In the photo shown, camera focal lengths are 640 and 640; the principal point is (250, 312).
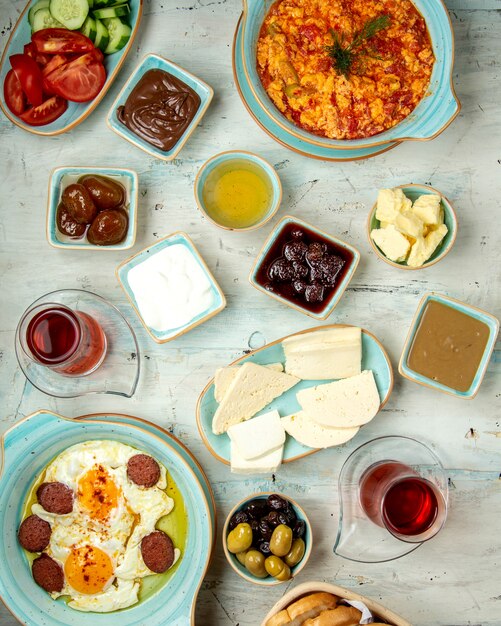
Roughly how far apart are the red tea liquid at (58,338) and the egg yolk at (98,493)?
0.48m

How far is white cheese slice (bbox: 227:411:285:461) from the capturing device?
271 centimetres

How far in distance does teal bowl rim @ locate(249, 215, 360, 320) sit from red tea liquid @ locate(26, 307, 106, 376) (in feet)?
2.43

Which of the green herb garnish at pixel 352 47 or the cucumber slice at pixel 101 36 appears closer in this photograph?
the green herb garnish at pixel 352 47

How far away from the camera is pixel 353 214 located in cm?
284

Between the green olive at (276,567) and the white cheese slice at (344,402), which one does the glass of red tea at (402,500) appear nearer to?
the white cheese slice at (344,402)

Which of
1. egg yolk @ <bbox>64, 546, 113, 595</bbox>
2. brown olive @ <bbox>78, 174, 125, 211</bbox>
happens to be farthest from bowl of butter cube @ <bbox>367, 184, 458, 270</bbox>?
egg yolk @ <bbox>64, 546, 113, 595</bbox>

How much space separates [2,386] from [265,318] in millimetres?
1214

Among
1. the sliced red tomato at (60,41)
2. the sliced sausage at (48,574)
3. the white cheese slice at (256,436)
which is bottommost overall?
the sliced sausage at (48,574)

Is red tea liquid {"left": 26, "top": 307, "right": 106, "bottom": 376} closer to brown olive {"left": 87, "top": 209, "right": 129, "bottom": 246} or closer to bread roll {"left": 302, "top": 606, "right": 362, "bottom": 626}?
brown olive {"left": 87, "top": 209, "right": 129, "bottom": 246}

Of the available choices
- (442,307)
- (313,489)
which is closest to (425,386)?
(442,307)

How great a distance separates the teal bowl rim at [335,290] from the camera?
2.68m

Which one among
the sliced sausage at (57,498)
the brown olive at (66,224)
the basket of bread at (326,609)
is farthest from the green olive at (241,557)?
the brown olive at (66,224)

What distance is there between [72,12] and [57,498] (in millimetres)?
2044

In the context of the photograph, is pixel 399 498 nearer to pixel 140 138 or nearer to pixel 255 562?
pixel 255 562
